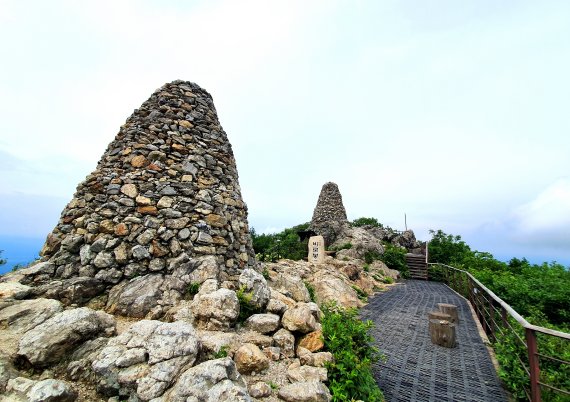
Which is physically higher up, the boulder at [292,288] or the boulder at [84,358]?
the boulder at [292,288]

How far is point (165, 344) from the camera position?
275 centimetres

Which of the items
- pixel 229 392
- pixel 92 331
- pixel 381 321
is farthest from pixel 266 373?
pixel 381 321

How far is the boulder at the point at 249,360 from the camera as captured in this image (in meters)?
3.01

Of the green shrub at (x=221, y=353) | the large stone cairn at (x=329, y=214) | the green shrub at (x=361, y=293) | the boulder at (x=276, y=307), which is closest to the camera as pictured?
the green shrub at (x=221, y=353)

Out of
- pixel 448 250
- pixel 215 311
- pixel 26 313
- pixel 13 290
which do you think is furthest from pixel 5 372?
pixel 448 250

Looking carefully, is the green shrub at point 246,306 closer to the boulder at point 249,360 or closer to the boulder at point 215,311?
the boulder at point 215,311

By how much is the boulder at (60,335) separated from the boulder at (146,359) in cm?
34

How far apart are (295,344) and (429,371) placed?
2.60 metres

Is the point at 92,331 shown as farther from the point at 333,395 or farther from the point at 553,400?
the point at 553,400

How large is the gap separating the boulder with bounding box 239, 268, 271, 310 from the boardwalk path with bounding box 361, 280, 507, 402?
7.29 feet

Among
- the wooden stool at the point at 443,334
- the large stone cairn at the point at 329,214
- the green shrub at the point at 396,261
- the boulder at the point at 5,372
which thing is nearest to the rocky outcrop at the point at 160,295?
the boulder at the point at 5,372

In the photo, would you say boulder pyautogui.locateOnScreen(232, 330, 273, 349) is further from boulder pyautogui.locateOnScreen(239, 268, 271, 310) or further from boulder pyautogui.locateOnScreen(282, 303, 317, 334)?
boulder pyautogui.locateOnScreen(239, 268, 271, 310)

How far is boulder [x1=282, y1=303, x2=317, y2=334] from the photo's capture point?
3778 millimetres

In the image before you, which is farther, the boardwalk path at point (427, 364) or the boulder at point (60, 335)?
the boardwalk path at point (427, 364)
